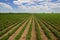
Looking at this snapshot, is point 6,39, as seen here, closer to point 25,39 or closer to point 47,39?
point 25,39

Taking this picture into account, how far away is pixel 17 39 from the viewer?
520 inches

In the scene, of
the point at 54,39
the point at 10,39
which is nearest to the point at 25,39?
the point at 10,39

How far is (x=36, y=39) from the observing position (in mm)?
13438

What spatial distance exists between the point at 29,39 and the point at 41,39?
3.79 feet

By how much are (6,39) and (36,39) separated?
9.54ft

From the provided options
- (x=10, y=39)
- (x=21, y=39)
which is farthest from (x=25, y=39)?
(x=10, y=39)

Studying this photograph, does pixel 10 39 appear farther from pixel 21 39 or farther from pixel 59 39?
pixel 59 39

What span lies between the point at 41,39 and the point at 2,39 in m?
3.76

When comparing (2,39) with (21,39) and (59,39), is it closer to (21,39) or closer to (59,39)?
(21,39)

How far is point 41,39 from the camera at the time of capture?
13.3 meters

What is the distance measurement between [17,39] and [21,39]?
421 mm

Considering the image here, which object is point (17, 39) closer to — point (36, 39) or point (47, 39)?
point (36, 39)

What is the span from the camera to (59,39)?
1362cm

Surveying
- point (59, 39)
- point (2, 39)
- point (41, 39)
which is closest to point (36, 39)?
point (41, 39)
